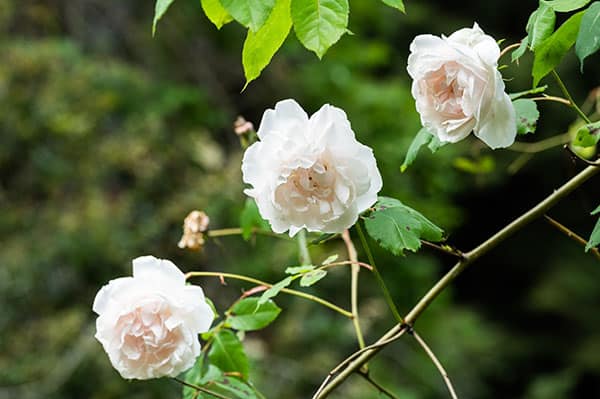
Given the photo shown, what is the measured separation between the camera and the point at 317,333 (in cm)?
260

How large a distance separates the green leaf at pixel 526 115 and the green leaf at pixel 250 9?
0.21 m

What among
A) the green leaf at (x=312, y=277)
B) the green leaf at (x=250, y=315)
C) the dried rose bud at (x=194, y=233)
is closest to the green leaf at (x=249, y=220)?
the dried rose bud at (x=194, y=233)

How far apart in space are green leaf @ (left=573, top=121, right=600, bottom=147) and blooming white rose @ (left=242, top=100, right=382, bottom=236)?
14 centimetres

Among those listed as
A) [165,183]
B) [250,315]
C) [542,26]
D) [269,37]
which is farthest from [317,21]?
[165,183]

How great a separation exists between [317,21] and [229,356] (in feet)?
0.98

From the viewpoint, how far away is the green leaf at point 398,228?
0.49 metres

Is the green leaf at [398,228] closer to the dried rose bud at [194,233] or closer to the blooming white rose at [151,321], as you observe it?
the blooming white rose at [151,321]

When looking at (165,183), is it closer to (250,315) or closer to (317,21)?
(250,315)

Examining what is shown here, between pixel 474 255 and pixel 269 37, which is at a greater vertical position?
pixel 269 37

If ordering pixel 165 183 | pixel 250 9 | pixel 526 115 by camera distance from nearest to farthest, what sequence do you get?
pixel 250 9, pixel 526 115, pixel 165 183

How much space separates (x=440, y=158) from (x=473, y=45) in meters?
2.21

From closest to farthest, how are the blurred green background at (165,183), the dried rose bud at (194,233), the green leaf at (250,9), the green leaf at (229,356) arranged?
the green leaf at (250,9)
the green leaf at (229,356)
the dried rose bud at (194,233)
the blurred green background at (165,183)

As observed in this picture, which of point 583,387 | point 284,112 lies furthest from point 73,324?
point 583,387

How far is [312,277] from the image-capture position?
519 millimetres
